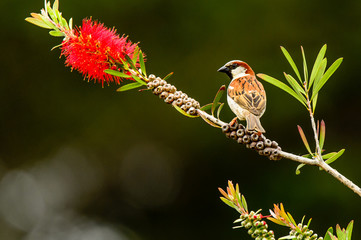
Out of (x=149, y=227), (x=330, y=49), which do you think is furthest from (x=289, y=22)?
(x=149, y=227)

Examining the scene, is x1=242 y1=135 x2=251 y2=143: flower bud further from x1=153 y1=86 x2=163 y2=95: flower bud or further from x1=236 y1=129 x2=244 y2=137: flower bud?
x1=153 y1=86 x2=163 y2=95: flower bud

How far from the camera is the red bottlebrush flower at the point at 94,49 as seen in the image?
3.91ft

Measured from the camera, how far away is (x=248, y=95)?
5.91 ft

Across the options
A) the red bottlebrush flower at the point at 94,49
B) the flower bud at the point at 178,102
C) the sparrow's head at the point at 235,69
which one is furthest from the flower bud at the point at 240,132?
the sparrow's head at the point at 235,69

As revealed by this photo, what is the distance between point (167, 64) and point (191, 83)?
1.23 feet

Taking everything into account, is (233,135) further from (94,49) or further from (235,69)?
(235,69)

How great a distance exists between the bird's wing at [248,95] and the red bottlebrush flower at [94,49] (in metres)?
0.62

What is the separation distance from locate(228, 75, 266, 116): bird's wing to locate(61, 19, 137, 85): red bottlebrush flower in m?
0.62

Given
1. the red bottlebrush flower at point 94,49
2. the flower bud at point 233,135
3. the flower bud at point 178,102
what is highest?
the red bottlebrush flower at point 94,49

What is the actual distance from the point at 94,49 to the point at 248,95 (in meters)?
0.76

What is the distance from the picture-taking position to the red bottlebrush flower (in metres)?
1.19

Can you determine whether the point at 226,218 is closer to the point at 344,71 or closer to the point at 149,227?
the point at 149,227

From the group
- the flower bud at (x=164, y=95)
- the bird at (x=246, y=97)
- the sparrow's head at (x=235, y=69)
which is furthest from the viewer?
the sparrow's head at (x=235, y=69)

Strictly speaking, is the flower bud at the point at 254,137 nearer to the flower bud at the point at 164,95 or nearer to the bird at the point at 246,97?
the flower bud at the point at 164,95
